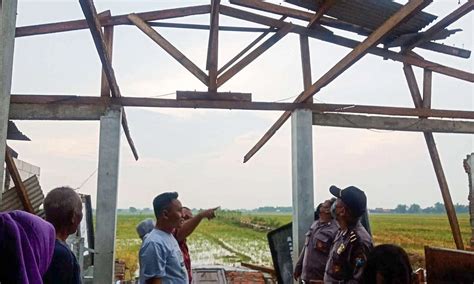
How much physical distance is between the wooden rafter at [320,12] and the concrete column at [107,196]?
2.46 meters

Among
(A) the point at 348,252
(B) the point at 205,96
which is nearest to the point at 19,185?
(B) the point at 205,96

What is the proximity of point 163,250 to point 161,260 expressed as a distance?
6 centimetres

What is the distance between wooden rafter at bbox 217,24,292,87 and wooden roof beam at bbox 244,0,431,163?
68 centimetres

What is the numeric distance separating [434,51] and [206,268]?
485 cm

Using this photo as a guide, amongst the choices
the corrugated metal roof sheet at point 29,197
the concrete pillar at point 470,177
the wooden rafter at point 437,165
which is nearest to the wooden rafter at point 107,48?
the corrugated metal roof sheet at point 29,197

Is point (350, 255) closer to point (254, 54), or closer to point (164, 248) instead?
point (164, 248)

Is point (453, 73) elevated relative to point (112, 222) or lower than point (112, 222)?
elevated

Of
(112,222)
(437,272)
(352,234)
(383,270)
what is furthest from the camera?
(112,222)

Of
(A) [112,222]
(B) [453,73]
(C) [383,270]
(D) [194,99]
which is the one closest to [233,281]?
A: (A) [112,222]

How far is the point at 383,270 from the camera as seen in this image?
1.78 metres

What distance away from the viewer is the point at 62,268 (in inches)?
69.4

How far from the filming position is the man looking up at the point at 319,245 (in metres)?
3.80

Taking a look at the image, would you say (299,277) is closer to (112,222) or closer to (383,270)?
(112,222)

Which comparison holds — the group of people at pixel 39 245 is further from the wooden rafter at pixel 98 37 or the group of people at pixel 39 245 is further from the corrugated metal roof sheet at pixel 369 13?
the corrugated metal roof sheet at pixel 369 13
